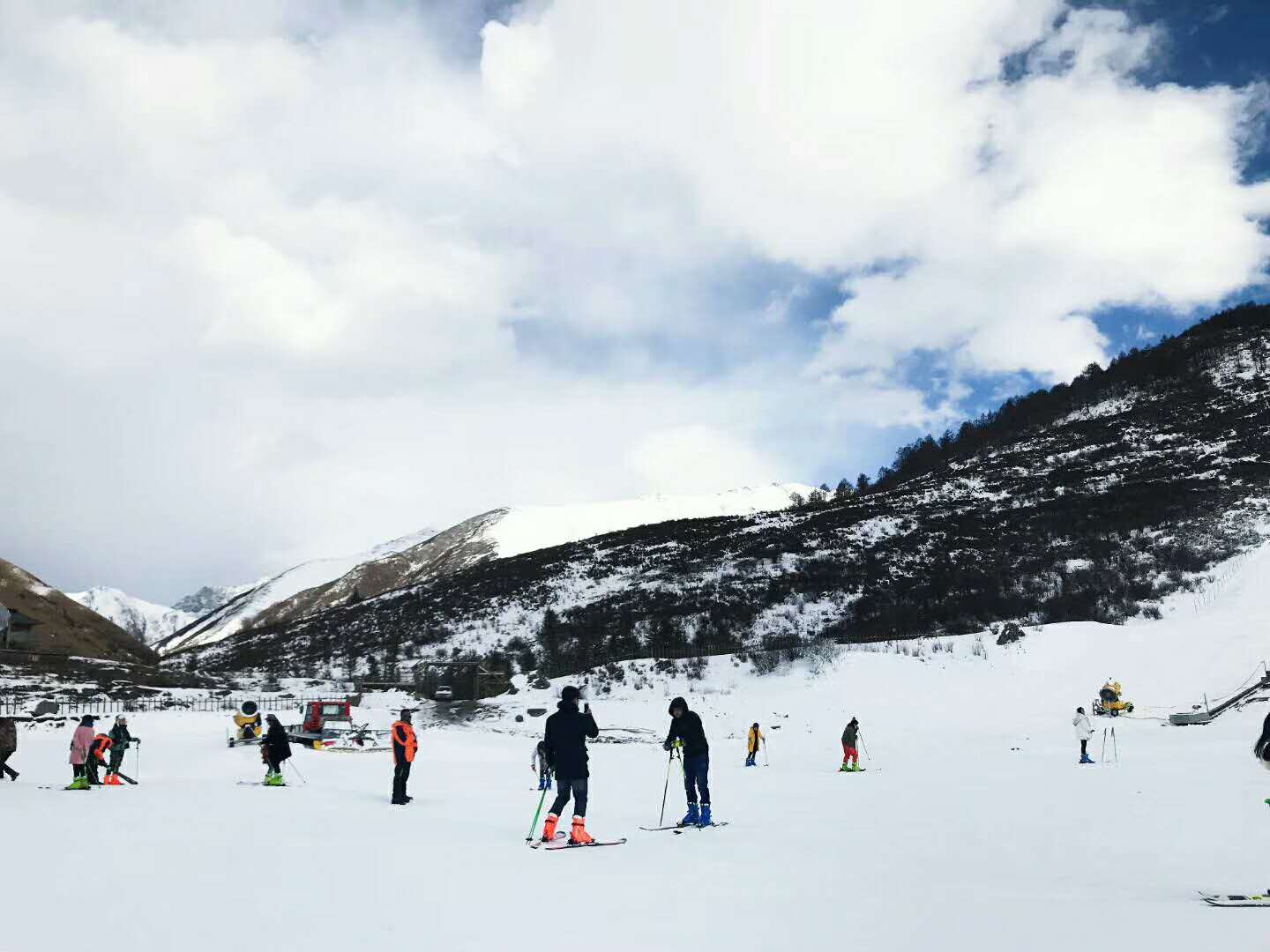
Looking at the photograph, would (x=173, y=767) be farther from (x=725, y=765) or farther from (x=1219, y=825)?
(x=1219, y=825)

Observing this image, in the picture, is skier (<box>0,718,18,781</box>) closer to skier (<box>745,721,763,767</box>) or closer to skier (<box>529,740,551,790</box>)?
skier (<box>529,740,551,790</box>)

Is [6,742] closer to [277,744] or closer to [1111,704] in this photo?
[277,744]

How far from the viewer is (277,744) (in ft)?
53.6

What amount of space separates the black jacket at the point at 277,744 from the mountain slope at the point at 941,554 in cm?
3322

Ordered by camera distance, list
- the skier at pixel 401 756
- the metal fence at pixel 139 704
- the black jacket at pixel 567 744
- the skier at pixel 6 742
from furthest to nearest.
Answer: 1. the metal fence at pixel 139 704
2. the skier at pixel 6 742
3. the skier at pixel 401 756
4. the black jacket at pixel 567 744

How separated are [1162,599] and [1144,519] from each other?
14.8 metres

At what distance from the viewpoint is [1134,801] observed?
43.2ft

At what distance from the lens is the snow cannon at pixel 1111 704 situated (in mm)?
28672

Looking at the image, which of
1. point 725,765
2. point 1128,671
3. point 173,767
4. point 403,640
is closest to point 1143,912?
point 725,765

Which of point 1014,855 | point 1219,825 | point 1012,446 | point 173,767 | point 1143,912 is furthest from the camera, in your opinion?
point 1012,446

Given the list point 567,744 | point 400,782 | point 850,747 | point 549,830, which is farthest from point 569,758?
point 850,747

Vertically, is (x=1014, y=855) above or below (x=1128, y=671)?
below

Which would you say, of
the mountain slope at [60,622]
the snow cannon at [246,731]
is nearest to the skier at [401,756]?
the snow cannon at [246,731]

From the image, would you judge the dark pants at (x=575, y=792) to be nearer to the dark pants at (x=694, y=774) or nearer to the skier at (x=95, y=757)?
the dark pants at (x=694, y=774)
